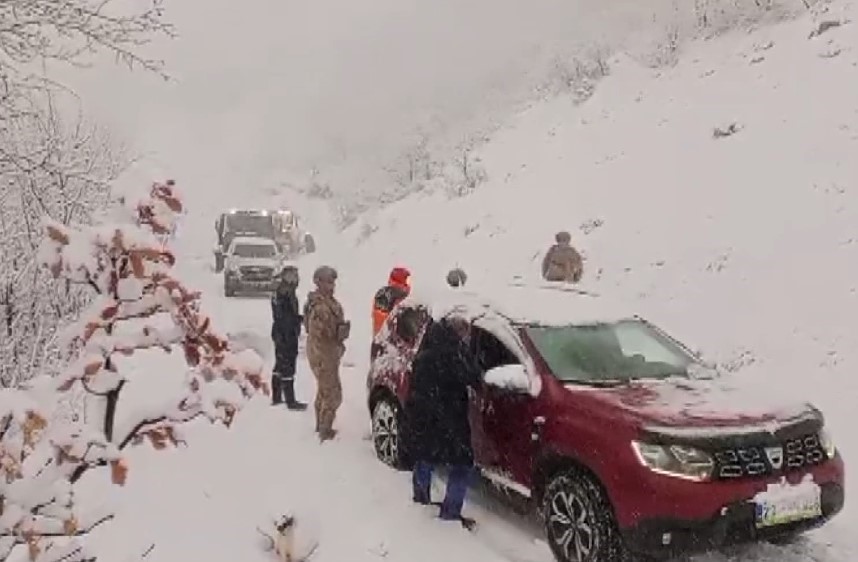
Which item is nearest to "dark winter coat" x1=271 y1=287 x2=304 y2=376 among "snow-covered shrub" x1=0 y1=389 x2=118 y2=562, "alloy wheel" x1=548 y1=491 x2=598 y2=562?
"alloy wheel" x1=548 y1=491 x2=598 y2=562

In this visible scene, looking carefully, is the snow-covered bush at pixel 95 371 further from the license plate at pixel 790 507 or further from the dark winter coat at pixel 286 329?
the dark winter coat at pixel 286 329

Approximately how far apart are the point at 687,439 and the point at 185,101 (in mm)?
59197

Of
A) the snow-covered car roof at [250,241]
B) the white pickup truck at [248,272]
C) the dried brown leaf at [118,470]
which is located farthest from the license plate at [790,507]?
the snow-covered car roof at [250,241]

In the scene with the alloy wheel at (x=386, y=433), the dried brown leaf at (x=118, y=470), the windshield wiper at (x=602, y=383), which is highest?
the dried brown leaf at (x=118, y=470)

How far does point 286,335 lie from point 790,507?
5.95 metres

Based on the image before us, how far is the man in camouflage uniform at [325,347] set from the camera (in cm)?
884

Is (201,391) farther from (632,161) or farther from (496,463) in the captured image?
(632,161)

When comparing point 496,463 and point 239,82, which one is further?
point 239,82

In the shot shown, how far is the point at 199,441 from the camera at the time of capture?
816cm

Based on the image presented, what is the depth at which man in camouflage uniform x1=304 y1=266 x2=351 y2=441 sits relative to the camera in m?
8.84

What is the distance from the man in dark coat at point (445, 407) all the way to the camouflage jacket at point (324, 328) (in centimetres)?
219

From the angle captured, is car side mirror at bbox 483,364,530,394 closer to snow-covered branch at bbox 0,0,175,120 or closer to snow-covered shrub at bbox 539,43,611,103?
snow-covered branch at bbox 0,0,175,120

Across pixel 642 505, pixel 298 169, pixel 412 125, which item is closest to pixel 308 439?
pixel 642 505

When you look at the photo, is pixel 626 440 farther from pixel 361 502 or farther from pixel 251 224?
pixel 251 224
